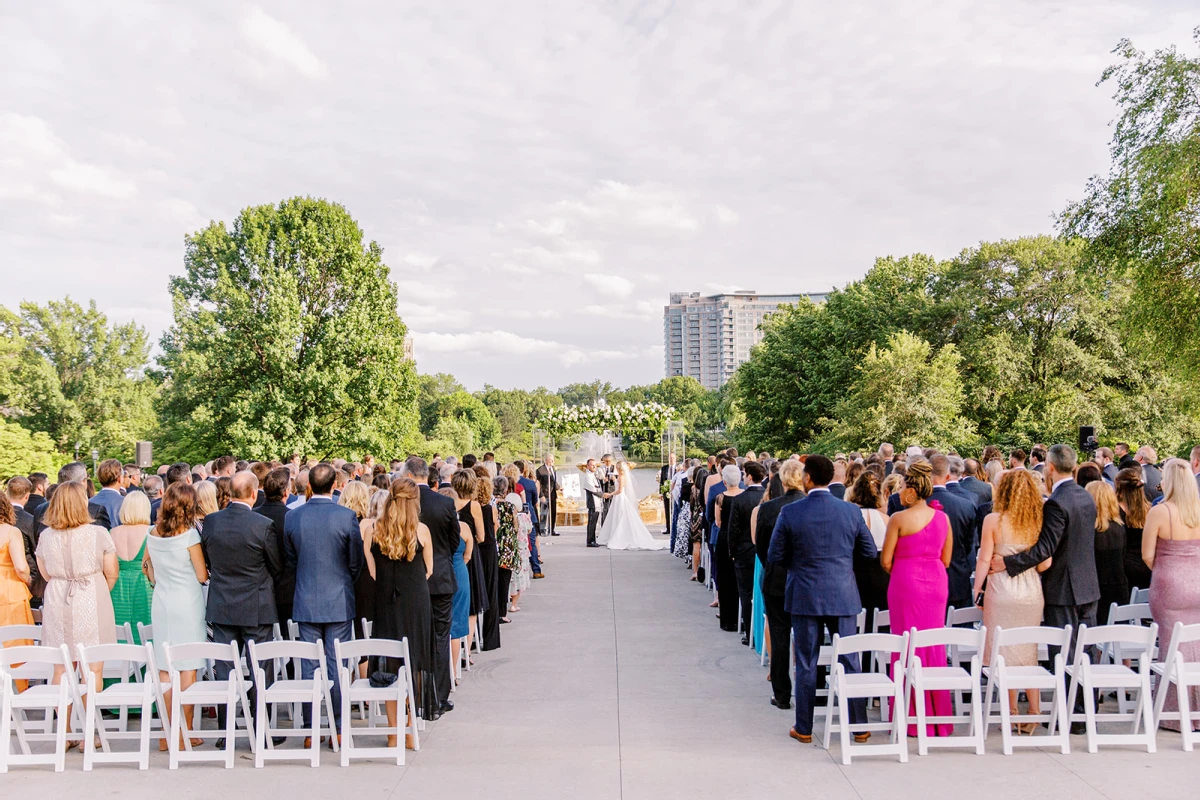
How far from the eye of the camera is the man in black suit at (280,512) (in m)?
6.41

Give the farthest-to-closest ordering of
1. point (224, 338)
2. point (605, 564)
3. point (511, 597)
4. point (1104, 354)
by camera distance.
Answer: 1. point (1104, 354)
2. point (224, 338)
3. point (605, 564)
4. point (511, 597)

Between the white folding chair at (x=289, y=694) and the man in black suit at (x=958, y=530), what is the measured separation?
4.59 m

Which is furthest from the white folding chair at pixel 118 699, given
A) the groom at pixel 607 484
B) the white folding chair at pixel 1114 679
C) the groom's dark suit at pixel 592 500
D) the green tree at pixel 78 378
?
the green tree at pixel 78 378

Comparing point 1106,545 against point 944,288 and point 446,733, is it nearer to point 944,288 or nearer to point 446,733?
point 446,733

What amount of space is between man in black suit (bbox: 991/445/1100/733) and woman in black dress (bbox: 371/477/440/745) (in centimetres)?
393

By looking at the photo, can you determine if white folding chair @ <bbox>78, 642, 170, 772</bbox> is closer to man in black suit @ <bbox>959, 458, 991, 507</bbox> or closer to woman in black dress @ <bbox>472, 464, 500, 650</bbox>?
woman in black dress @ <bbox>472, 464, 500, 650</bbox>

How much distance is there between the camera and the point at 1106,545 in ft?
21.8

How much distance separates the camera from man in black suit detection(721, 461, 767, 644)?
8.38 meters

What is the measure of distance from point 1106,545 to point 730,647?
3.68 m

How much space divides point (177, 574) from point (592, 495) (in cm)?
1200

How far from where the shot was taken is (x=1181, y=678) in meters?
5.58

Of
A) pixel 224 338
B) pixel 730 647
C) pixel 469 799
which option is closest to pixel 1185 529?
pixel 730 647

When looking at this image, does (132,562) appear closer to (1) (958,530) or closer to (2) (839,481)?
(2) (839,481)

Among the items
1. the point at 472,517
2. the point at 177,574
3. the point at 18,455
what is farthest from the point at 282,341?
the point at 177,574
